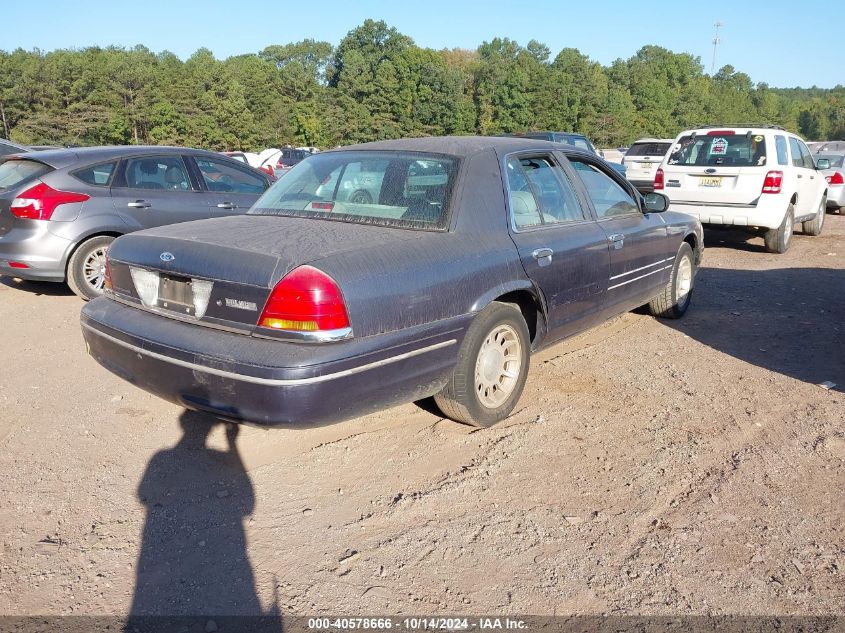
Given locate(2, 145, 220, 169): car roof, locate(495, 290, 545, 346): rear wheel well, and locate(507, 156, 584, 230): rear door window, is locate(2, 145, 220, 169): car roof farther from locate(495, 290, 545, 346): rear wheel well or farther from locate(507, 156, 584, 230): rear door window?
locate(495, 290, 545, 346): rear wheel well

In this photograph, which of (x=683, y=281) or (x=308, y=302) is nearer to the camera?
(x=308, y=302)

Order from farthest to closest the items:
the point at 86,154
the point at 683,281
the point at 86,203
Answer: the point at 86,154 < the point at 86,203 < the point at 683,281

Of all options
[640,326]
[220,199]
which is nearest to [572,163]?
[640,326]

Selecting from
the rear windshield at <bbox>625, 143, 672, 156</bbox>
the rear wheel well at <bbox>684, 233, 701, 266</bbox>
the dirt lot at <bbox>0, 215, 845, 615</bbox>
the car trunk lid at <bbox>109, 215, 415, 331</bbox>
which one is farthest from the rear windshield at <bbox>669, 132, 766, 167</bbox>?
the rear windshield at <bbox>625, 143, 672, 156</bbox>

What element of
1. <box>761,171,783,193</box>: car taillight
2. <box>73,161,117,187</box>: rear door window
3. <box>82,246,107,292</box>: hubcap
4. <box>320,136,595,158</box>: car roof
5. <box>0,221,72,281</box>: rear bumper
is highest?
<box>320,136,595,158</box>: car roof

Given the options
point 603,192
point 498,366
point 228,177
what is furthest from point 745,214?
point 498,366

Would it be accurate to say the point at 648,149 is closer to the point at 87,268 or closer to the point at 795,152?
the point at 795,152

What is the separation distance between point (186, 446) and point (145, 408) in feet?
2.23

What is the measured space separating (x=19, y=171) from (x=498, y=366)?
5.55 m

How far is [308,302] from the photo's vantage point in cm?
321

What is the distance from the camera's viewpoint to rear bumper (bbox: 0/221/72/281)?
22.3 feet

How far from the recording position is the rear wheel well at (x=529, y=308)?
433 centimetres

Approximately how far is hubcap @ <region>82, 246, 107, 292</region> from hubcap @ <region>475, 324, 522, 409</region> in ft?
14.9

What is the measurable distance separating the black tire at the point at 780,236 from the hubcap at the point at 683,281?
14.9 feet
